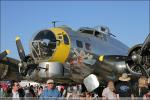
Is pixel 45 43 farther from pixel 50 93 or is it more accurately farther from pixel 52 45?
pixel 50 93

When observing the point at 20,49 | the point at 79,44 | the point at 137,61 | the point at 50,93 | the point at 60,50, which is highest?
the point at 79,44

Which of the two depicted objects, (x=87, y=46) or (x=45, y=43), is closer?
(x=45, y=43)

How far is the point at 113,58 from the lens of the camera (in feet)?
61.2

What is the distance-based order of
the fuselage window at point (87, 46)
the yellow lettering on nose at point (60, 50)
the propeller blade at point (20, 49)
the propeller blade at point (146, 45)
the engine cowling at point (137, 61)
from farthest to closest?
the propeller blade at point (20, 49), the fuselage window at point (87, 46), the yellow lettering on nose at point (60, 50), the engine cowling at point (137, 61), the propeller blade at point (146, 45)

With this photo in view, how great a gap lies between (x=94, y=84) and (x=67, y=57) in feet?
7.89

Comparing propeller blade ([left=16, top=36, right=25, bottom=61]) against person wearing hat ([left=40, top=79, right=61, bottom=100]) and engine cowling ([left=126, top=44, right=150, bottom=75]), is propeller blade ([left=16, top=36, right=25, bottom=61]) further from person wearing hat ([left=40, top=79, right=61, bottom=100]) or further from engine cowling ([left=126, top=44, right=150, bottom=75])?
person wearing hat ([left=40, top=79, right=61, bottom=100])

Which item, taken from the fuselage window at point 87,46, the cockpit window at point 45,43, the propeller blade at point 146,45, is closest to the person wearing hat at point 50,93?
the propeller blade at point 146,45

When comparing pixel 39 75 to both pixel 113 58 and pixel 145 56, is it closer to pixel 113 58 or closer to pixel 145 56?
pixel 113 58

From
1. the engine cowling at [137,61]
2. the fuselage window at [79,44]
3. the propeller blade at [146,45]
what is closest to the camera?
the propeller blade at [146,45]

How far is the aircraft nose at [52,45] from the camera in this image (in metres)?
18.5

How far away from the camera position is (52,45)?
18.5m

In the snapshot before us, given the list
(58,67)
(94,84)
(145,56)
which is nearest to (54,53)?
(58,67)

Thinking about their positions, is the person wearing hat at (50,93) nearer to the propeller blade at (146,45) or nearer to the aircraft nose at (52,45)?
the propeller blade at (146,45)

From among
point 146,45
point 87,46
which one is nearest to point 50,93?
point 146,45
